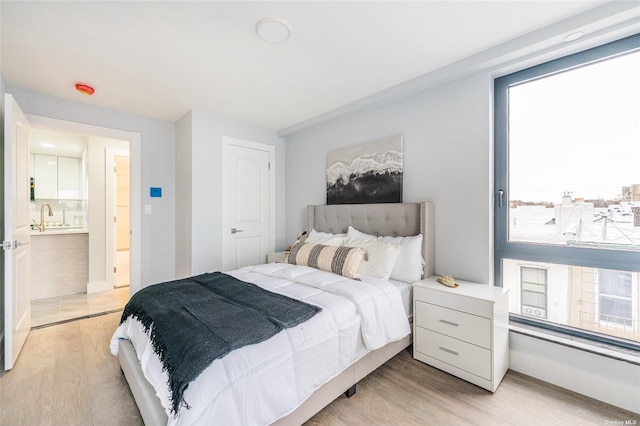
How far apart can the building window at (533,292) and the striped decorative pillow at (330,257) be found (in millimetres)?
1303

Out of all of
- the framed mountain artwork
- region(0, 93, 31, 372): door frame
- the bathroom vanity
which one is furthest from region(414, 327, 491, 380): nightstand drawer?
the bathroom vanity

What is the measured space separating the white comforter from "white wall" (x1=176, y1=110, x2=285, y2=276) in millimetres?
1360

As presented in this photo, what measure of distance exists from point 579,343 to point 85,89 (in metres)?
4.71

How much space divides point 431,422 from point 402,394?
0.87ft

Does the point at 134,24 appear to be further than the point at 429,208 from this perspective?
No

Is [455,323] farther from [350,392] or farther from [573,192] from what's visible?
[573,192]

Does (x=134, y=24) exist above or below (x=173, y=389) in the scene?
above

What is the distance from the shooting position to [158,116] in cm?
355

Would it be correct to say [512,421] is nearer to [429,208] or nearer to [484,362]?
[484,362]

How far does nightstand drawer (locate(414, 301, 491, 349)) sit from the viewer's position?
74.7 inches

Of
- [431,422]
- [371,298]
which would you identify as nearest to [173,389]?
[371,298]

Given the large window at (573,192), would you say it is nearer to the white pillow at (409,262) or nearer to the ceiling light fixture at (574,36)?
the ceiling light fixture at (574,36)

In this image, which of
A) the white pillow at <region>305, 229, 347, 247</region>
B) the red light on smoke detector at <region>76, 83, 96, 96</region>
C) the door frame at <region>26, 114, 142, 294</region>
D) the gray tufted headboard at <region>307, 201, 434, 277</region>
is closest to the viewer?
the gray tufted headboard at <region>307, 201, 434, 277</region>

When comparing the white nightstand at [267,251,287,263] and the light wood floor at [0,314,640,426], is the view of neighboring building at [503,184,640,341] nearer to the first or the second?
the light wood floor at [0,314,640,426]
